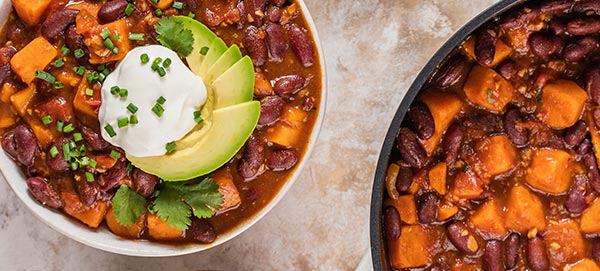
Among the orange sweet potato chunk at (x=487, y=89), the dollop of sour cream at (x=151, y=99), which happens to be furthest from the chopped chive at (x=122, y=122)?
the orange sweet potato chunk at (x=487, y=89)

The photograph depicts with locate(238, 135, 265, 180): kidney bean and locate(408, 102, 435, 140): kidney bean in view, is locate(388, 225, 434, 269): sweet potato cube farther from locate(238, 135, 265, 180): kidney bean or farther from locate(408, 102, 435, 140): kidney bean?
locate(238, 135, 265, 180): kidney bean

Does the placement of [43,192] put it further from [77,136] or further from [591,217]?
[591,217]

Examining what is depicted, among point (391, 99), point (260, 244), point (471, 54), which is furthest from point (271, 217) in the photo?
point (471, 54)

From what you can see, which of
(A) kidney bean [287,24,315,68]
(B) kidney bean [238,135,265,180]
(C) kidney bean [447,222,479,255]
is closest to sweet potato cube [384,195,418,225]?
(C) kidney bean [447,222,479,255]

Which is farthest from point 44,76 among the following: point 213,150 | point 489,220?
point 489,220

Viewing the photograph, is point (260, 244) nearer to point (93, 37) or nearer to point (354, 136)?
point (354, 136)

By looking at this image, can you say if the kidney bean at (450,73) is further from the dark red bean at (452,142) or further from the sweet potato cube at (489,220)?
the sweet potato cube at (489,220)
